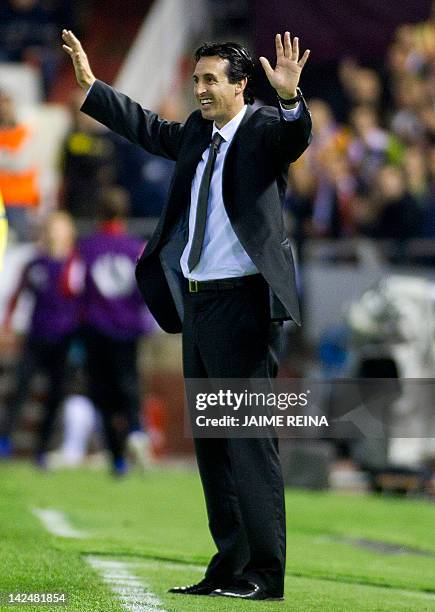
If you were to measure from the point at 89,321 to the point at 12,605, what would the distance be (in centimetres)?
880

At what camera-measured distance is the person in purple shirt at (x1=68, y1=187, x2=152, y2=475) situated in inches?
564

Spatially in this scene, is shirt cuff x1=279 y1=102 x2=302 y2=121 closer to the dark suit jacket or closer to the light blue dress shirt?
the dark suit jacket

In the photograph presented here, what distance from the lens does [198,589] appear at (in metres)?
6.49

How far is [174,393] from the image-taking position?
674 inches

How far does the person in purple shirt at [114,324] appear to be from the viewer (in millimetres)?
14328

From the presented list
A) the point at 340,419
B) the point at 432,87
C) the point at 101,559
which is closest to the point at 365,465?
the point at 340,419

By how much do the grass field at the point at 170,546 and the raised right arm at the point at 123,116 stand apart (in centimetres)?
191

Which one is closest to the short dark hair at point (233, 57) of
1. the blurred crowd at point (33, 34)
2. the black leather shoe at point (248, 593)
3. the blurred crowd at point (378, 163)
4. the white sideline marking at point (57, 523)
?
the black leather shoe at point (248, 593)

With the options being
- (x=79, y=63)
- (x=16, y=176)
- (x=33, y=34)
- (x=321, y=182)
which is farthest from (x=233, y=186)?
(x=33, y=34)

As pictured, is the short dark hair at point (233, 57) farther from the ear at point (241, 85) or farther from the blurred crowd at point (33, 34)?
the blurred crowd at point (33, 34)

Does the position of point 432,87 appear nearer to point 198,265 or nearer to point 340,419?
point 340,419

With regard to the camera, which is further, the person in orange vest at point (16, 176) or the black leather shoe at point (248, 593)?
the person in orange vest at point (16, 176)

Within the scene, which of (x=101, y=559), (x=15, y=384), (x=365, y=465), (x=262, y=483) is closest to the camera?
(x=262, y=483)

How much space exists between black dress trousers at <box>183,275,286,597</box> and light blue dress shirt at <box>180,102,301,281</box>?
3.2 inches
